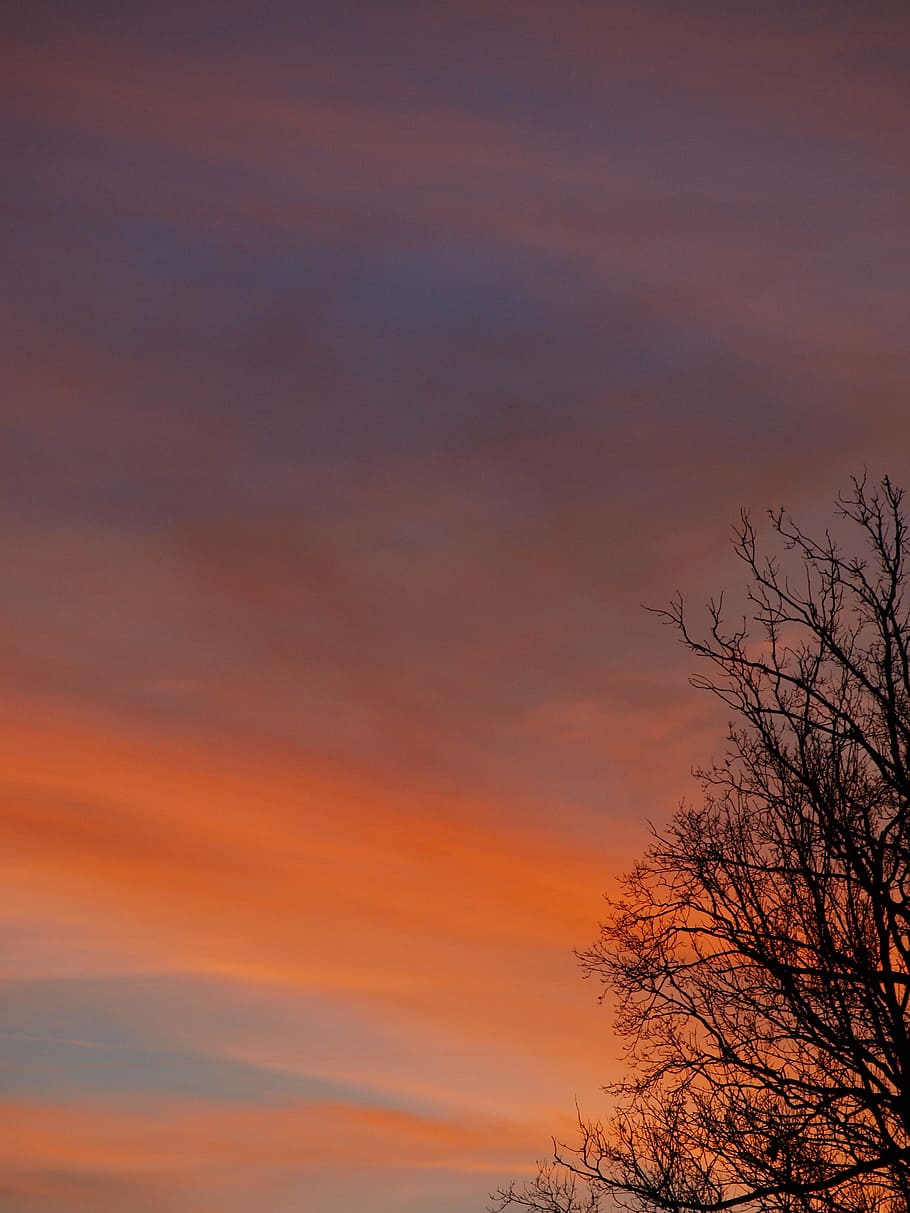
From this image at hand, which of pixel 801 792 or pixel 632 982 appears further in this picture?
pixel 632 982

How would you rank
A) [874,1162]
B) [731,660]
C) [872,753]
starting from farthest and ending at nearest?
1. [731,660]
2. [872,753]
3. [874,1162]

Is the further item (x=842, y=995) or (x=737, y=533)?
(x=737, y=533)

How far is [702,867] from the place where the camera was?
17.3 m

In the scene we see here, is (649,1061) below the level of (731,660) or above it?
below

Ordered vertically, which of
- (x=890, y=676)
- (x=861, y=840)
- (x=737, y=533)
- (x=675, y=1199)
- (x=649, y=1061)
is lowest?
(x=675, y=1199)

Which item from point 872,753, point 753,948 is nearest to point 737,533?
point 872,753

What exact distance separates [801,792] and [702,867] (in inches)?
66.3

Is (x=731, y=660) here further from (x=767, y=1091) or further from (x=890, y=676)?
(x=767, y=1091)

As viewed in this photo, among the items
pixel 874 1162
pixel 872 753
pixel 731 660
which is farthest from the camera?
pixel 731 660

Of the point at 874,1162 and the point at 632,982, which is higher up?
the point at 632,982

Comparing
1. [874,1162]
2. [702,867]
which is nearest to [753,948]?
[702,867]

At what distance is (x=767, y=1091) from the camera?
16.0 metres

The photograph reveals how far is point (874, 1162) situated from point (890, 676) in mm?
5043

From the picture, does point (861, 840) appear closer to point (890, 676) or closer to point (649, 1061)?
point (890, 676)
